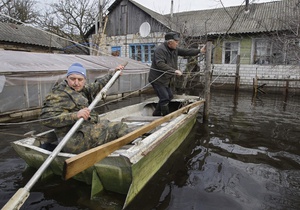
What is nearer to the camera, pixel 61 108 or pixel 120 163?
pixel 120 163

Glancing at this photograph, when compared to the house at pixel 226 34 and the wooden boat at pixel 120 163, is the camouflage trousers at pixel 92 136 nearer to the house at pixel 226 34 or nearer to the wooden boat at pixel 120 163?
the wooden boat at pixel 120 163

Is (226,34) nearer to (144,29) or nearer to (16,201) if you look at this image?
(144,29)

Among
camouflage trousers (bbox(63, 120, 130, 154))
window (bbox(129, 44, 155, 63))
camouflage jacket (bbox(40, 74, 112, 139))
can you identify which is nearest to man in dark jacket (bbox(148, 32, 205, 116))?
camouflage trousers (bbox(63, 120, 130, 154))

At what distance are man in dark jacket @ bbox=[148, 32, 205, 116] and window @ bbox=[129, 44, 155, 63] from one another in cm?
1288

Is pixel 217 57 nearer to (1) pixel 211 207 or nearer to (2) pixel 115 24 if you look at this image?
(2) pixel 115 24

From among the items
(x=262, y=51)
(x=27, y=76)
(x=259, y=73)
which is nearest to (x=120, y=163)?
(x=27, y=76)

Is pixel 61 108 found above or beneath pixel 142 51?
beneath

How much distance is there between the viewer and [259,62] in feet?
49.6

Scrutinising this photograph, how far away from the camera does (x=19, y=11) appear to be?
2203 cm

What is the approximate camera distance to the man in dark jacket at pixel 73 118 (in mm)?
2773

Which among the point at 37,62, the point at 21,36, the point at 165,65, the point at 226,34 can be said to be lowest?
the point at 165,65

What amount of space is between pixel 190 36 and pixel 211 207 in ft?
42.4

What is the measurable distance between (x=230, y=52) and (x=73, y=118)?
15444mm

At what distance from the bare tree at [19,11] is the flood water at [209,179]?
20172mm
